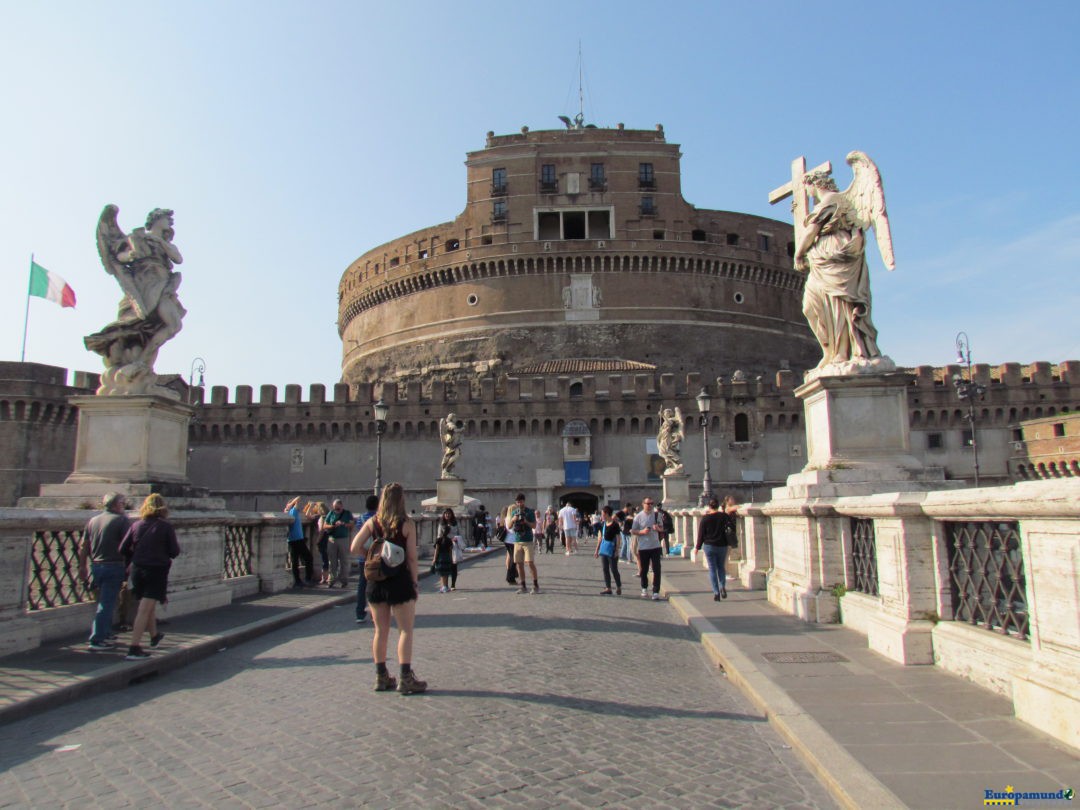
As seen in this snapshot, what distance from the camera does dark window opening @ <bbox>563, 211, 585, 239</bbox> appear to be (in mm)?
54250

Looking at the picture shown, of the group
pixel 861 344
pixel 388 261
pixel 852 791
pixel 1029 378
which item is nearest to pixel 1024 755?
pixel 852 791

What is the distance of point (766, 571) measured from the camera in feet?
32.8

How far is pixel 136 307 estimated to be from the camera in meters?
8.01

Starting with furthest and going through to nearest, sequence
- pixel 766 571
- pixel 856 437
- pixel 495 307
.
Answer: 1. pixel 495 307
2. pixel 766 571
3. pixel 856 437

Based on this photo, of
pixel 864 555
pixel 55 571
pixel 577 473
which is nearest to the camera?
pixel 864 555

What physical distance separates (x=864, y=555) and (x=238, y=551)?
283 inches

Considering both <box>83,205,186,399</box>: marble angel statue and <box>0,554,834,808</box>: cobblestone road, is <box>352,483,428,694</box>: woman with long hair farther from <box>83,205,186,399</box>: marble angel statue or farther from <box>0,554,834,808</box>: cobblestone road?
<box>83,205,186,399</box>: marble angel statue

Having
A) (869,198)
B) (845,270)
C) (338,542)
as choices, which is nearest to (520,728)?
(845,270)

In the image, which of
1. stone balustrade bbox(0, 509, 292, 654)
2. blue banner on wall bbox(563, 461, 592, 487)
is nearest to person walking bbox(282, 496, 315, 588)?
stone balustrade bbox(0, 509, 292, 654)

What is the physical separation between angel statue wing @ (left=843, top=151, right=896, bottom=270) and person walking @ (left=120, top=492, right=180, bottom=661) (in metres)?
5.99

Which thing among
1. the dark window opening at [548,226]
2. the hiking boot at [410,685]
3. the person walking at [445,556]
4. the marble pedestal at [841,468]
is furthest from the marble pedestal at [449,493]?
the dark window opening at [548,226]

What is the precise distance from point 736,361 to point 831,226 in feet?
152

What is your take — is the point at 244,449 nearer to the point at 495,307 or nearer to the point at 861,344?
the point at 495,307

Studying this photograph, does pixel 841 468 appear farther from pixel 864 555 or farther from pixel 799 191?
pixel 799 191
